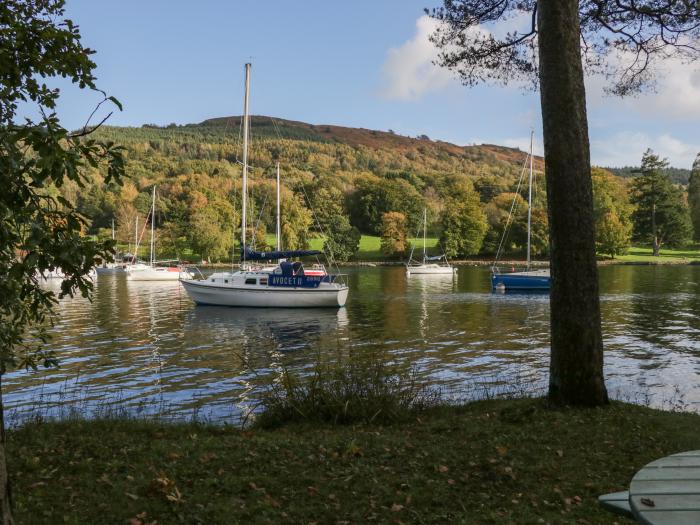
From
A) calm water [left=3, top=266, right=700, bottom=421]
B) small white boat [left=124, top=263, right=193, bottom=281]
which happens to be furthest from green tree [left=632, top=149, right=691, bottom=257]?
small white boat [left=124, top=263, right=193, bottom=281]

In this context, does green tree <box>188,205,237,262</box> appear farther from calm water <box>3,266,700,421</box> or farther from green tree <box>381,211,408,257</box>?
calm water <box>3,266,700,421</box>


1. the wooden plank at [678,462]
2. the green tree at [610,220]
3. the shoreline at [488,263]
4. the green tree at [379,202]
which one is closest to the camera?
the wooden plank at [678,462]

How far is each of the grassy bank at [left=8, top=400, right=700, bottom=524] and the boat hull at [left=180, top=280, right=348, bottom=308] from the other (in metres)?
25.3

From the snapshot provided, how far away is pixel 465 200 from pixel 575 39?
101 m

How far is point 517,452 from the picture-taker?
6340 millimetres

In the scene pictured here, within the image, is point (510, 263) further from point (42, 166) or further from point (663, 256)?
point (42, 166)

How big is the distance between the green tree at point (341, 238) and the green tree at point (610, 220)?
127 ft

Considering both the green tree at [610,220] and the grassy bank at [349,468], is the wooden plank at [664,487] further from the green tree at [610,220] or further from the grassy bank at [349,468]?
the green tree at [610,220]

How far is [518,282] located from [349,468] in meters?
40.4

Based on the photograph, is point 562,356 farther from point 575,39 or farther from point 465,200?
point 465,200

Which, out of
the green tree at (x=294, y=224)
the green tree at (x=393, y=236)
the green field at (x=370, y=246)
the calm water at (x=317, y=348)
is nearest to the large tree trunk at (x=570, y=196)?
the calm water at (x=317, y=348)

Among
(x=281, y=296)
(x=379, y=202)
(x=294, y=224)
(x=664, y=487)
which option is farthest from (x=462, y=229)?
(x=664, y=487)

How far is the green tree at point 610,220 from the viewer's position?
288 feet

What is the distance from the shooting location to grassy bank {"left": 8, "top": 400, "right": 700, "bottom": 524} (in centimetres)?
490
